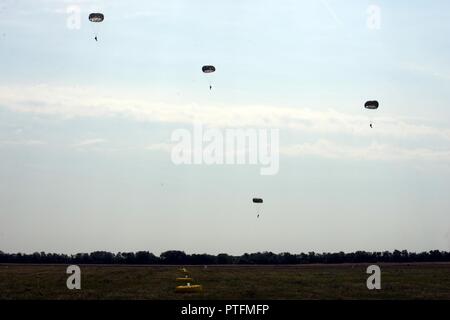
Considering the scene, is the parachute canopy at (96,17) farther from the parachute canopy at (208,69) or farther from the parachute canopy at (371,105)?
the parachute canopy at (371,105)

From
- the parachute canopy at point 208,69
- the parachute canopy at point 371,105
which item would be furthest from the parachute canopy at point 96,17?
the parachute canopy at point 371,105

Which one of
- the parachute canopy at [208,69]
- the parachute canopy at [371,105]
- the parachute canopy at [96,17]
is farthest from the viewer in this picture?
the parachute canopy at [371,105]

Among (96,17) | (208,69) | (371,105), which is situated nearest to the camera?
(96,17)

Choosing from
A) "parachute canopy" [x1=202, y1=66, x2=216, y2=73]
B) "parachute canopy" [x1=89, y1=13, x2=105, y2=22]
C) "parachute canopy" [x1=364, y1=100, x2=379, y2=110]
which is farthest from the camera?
"parachute canopy" [x1=364, y1=100, x2=379, y2=110]

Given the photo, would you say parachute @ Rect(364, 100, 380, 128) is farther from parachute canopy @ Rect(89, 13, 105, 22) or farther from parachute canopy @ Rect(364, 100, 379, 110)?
parachute canopy @ Rect(89, 13, 105, 22)

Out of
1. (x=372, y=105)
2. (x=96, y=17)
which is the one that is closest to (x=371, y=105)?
(x=372, y=105)

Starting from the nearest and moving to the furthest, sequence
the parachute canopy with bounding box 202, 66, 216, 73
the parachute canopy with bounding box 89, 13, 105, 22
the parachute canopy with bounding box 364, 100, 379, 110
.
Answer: the parachute canopy with bounding box 89, 13, 105, 22
the parachute canopy with bounding box 202, 66, 216, 73
the parachute canopy with bounding box 364, 100, 379, 110

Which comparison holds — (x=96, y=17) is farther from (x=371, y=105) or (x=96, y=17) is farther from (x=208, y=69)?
(x=371, y=105)

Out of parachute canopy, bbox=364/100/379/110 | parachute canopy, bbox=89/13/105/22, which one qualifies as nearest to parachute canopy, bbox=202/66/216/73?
parachute canopy, bbox=89/13/105/22
